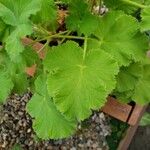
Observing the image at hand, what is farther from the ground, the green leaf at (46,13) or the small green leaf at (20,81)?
the green leaf at (46,13)

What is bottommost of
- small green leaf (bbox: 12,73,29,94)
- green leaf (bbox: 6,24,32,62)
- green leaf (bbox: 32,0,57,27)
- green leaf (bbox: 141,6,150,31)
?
small green leaf (bbox: 12,73,29,94)

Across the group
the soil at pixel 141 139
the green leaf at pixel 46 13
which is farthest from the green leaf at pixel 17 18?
the soil at pixel 141 139

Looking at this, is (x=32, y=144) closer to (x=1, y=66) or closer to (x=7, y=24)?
(x=1, y=66)

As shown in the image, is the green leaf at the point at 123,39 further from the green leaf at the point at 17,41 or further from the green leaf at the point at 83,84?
the green leaf at the point at 17,41

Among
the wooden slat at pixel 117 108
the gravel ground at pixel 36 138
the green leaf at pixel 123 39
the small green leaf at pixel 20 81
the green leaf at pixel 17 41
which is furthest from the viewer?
the gravel ground at pixel 36 138

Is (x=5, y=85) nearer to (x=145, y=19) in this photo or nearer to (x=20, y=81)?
(x=20, y=81)

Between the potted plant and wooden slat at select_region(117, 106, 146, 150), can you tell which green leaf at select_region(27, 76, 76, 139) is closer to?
the potted plant

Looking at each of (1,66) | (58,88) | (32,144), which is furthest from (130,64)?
(32,144)

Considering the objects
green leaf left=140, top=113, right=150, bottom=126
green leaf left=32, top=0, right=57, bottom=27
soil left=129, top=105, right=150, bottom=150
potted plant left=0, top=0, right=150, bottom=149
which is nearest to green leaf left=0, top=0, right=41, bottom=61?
potted plant left=0, top=0, right=150, bottom=149

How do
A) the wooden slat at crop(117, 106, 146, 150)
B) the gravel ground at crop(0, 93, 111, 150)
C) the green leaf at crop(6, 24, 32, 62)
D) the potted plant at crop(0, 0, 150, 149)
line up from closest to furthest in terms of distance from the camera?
1. the green leaf at crop(6, 24, 32, 62)
2. the potted plant at crop(0, 0, 150, 149)
3. the wooden slat at crop(117, 106, 146, 150)
4. the gravel ground at crop(0, 93, 111, 150)
